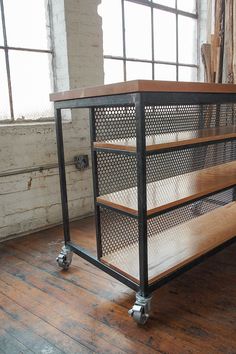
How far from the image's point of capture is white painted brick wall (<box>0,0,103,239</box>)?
243cm

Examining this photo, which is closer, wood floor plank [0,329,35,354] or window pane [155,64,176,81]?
wood floor plank [0,329,35,354]

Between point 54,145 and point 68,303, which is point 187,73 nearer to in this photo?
point 54,145

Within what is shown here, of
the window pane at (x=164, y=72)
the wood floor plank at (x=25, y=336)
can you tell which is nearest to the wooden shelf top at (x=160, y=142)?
the wood floor plank at (x=25, y=336)

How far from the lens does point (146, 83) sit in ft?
4.08

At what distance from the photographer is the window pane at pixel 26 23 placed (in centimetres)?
244

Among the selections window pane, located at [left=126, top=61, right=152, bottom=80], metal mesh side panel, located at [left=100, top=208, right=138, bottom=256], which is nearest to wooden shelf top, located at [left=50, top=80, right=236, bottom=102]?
metal mesh side panel, located at [left=100, top=208, right=138, bottom=256]

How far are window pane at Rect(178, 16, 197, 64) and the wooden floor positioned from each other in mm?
2991

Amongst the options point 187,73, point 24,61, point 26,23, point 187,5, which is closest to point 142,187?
point 24,61

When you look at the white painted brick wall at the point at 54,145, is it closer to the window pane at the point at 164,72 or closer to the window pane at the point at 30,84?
the window pane at the point at 30,84

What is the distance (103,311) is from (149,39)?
3068 mm

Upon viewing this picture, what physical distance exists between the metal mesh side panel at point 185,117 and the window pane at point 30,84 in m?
1.29

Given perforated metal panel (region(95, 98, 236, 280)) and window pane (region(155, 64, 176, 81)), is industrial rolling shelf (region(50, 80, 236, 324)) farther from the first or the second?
window pane (region(155, 64, 176, 81))

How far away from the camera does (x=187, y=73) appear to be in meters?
4.30

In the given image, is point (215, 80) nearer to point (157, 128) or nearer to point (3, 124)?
point (157, 128)
